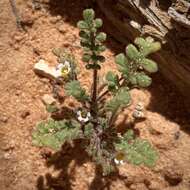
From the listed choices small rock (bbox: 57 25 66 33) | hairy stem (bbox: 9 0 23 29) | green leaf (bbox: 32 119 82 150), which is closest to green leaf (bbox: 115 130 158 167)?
green leaf (bbox: 32 119 82 150)

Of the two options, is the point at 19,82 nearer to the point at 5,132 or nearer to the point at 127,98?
the point at 5,132

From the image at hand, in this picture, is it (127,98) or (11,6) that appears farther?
(11,6)

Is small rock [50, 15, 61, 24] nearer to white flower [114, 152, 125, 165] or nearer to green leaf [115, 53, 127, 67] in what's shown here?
green leaf [115, 53, 127, 67]

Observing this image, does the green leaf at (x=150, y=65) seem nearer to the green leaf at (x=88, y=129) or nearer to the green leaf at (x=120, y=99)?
the green leaf at (x=120, y=99)

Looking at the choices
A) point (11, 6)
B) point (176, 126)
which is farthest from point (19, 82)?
point (176, 126)

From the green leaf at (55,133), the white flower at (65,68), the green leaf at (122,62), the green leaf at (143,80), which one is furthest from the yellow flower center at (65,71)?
the green leaf at (143,80)
